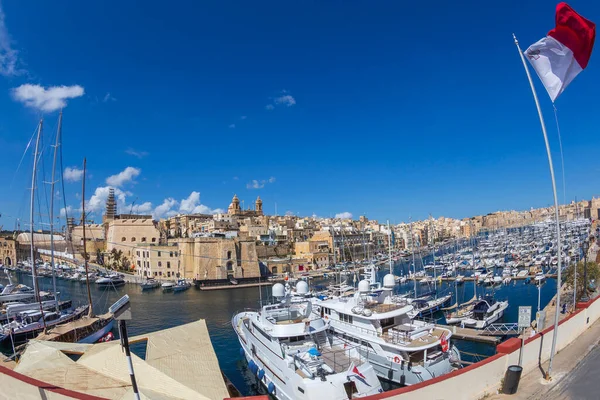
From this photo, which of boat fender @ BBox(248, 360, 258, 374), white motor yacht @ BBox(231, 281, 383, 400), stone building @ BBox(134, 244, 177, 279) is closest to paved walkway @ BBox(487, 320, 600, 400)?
white motor yacht @ BBox(231, 281, 383, 400)

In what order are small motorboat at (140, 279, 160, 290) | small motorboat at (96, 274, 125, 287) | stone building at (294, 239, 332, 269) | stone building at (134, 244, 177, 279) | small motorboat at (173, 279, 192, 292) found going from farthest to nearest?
1. stone building at (294, 239, 332, 269)
2. stone building at (134, 244, 177, 279)
3. small motorboat at (96, 274, 125, 287)
4. small motorboat at (140, 279, 160, 290)
5. small motorboat at (173, 279, 192, 292)

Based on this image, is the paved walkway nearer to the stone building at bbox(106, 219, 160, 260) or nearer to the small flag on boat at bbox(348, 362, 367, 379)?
the small flag on boat at bbox(348, 362, 367, 379)

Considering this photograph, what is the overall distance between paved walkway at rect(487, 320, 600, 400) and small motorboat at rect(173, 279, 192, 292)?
41.7 metres

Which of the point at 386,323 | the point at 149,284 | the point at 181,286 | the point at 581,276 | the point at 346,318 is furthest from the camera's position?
the point at 149,284

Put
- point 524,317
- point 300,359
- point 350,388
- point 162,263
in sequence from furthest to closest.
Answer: point 162,263
point 300,359
point 350,388
point 524,317

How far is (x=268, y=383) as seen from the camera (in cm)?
1380

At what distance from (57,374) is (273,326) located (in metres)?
6.90

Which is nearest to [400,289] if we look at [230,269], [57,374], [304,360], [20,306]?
[230,269]

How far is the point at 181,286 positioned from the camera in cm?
4472

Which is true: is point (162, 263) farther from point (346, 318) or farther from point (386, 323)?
point (386, 323)

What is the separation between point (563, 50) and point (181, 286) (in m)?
44.3

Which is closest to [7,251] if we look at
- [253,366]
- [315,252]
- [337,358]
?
[315,252]

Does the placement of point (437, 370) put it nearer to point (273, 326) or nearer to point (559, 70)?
point (273, 326)

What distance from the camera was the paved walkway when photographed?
6422mm
